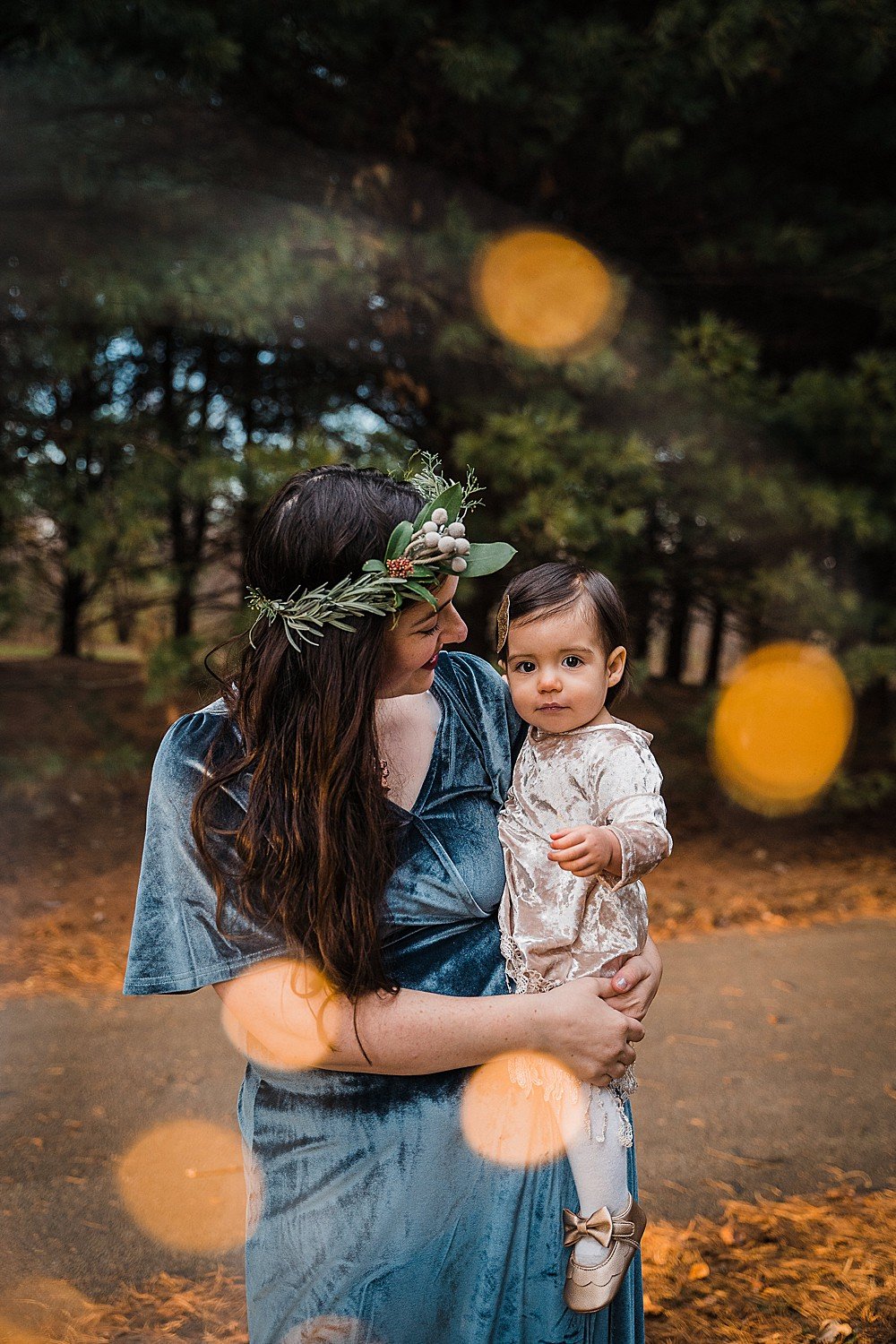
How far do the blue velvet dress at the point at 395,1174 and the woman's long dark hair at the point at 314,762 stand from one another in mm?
55

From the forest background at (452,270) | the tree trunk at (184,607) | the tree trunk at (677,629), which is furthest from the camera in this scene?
the tree trunk at (677,629)

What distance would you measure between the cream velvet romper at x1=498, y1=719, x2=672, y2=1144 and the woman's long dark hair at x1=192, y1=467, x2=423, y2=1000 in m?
0.32

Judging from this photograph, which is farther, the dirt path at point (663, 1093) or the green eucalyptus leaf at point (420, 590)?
the dirt path at point (663, 1093)

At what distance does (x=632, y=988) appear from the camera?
170 cm

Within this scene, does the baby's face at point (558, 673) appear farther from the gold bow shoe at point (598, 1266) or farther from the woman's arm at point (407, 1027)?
the gold bow shoe at point (598, 1266)

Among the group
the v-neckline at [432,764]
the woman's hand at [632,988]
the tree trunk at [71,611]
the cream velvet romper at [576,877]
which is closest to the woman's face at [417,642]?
the v-neckline at [432,764]

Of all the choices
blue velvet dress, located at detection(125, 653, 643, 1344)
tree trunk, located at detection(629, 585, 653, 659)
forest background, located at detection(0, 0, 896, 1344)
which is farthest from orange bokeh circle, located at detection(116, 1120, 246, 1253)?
tree trunk, located at detection(629, 585, 653, 659)

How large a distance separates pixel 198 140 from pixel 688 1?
8.70 ft

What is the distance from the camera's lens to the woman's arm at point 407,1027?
4.89 ft

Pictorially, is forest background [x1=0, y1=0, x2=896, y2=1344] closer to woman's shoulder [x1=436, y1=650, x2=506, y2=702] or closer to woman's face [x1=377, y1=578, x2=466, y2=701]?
woman's shoulder [x1=436, y1=650, x2=506, y2=702]

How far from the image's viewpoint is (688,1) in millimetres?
5020

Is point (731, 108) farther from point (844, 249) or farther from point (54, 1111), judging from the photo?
point (54, 1111)

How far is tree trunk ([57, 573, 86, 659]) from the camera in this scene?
23.9 feet

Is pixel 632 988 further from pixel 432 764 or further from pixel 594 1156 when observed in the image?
pixel 432 764
